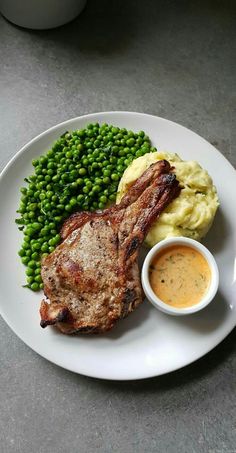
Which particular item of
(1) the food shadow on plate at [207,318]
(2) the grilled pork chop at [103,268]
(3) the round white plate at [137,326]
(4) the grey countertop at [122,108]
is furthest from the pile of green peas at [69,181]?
(1) the food shadow on plate at [207,318]

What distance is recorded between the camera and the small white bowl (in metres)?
3.32

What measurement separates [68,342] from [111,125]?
1684mm

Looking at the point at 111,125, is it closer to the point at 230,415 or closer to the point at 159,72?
the point at 159,72

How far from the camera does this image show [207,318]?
11.7 ft

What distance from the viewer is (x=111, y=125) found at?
415 centimetres

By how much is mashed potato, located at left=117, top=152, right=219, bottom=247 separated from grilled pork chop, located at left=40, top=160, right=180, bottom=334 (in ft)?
0.23

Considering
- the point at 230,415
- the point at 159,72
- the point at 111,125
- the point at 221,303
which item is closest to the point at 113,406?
the point at 230,415

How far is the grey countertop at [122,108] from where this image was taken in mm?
3660

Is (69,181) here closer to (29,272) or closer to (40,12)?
(29,272)

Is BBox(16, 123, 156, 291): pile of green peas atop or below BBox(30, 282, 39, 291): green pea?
atop

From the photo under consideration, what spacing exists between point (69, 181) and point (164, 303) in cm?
120

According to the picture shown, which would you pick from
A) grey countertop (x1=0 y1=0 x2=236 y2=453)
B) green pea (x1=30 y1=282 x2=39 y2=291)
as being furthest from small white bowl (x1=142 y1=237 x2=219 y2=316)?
green pea (x1=30 y1=282 x2=39 y2=291)

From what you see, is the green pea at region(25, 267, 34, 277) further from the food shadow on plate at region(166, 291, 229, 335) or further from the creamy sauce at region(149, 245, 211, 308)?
the food shadow on plate at region(166, 291, 229, 335)

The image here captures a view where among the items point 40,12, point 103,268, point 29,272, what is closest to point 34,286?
point 29,272
